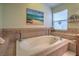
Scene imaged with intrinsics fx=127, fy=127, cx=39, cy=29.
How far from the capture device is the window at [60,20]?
172 cm

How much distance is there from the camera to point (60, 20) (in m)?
1.73

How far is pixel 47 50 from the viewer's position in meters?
1.68

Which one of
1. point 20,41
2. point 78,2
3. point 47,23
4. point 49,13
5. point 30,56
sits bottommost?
point 30,56

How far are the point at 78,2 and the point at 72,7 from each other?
0.33 ft

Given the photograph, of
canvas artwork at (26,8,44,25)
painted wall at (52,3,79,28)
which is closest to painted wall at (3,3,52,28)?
canvas artwork at (26,8,44,25)

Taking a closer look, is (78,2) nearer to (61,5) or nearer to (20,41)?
(61,5)

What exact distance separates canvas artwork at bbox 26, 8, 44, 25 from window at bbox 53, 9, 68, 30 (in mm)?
179

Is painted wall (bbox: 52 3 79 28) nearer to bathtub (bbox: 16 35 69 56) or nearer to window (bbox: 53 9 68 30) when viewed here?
window (bbox: 53 9 68 30)

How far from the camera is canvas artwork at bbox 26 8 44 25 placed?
1697 mm

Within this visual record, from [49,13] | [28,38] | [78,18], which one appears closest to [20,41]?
[28,38]

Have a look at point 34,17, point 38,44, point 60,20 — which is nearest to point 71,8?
point 60,20

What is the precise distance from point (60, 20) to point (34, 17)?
0.35m

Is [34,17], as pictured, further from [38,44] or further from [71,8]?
[71,8]

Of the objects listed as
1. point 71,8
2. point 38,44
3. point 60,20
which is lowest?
point 38,44
